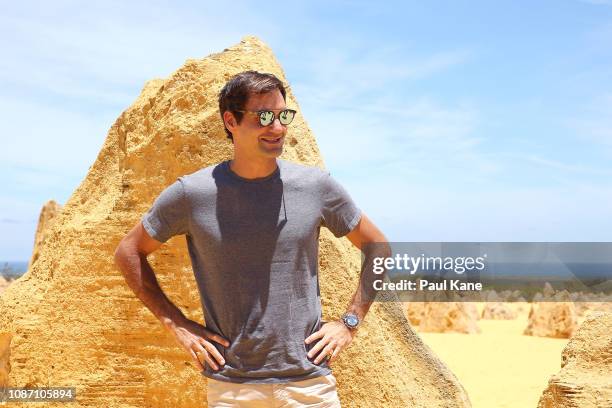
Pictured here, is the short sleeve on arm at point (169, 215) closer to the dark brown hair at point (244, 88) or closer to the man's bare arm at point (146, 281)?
the man's bare arm at point (146, 281)

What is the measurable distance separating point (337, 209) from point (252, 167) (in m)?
0.34

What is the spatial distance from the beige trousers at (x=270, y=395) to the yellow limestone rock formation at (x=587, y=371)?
230cm

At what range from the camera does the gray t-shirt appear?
2.29m

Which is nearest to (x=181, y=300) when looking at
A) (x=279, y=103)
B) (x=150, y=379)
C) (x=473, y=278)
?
(x=150, y=379)

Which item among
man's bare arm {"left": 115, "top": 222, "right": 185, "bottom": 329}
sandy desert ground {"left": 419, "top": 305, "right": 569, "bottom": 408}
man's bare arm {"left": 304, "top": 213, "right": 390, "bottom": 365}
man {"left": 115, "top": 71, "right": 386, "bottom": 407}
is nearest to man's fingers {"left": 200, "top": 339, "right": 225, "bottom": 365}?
man {"left": 115, "top": 71, "right": 386, "bottom": 407}

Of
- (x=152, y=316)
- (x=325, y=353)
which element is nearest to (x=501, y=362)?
(x=152, y=316)

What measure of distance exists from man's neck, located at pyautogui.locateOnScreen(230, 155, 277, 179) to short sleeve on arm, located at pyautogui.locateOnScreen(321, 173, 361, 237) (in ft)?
0.68

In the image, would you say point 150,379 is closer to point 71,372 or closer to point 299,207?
point 71,372

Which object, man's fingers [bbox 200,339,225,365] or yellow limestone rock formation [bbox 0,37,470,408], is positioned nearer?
man's fingers [bbox 200,339,225,365]

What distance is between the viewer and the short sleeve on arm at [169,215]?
2.36m

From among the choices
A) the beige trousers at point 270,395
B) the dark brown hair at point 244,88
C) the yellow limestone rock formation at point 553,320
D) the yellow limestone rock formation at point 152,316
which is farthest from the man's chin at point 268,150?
the yellow limestone rock formation at point 553,320

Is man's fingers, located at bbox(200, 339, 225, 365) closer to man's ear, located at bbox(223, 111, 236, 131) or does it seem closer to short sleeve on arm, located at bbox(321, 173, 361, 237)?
short sleeve on arm, located at bbox(321, 173, 361, 237)

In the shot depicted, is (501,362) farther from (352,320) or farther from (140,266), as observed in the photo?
(140,266)

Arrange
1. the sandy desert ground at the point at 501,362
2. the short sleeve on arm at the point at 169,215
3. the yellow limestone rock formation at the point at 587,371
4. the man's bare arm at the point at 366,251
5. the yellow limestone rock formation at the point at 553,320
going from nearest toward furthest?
the short sleeve on arm at the point at 169,215 → the man's bare arm at the point at 366,251 → the yellow limestone rock formation at the point at 587,371 → the sandy desert ground at the point at 501,362 → the yellow limestone rock formation at the point at 553,320
